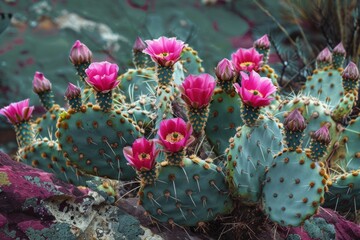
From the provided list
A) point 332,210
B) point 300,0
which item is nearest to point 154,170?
point 332,210

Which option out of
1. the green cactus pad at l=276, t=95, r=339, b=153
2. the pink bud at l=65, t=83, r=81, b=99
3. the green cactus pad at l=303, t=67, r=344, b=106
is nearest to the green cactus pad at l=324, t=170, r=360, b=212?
the green cactus pad at l=276, t=95, r=339, b=153

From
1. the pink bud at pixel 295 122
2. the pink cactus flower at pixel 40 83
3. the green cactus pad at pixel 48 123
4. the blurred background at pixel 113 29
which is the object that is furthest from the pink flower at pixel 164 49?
the blurred background at pixel 113 29

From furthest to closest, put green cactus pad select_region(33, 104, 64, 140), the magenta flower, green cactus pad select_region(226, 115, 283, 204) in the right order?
1. green cactus pad select_region(33, 104, 64, 140)
2. the magenta flower
3. green cactus pad select_region(226, 115, 283, 204)

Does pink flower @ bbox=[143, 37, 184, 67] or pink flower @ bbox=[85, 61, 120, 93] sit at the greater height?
pink flower @ bbox=[143, 37, 184, 67]

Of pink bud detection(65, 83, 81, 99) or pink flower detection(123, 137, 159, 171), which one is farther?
pink bud detection(65, 83, 81, 99)

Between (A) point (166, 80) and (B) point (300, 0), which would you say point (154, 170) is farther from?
(B) point (300, 0)

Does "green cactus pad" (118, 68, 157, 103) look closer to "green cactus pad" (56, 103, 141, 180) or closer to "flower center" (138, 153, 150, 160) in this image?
"green cactus pad" (56, 103, 141, 180)
